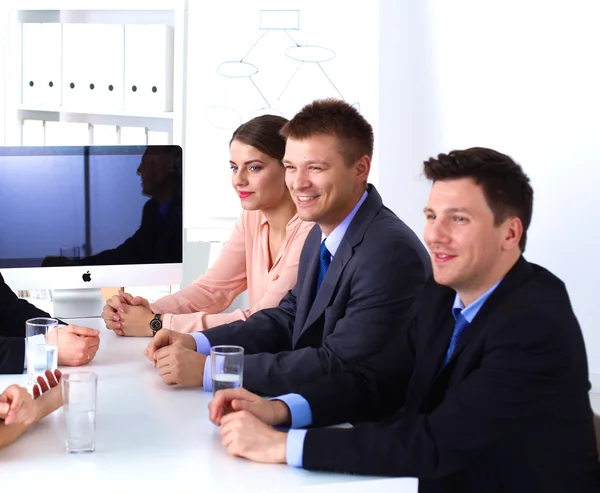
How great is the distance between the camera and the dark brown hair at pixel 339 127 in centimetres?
196

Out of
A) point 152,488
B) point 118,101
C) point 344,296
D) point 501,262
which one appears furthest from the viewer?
point 118,101

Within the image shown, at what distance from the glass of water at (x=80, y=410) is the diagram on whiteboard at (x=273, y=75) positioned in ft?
8.74

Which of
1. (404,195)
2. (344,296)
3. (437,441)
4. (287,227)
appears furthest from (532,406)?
(404,195)

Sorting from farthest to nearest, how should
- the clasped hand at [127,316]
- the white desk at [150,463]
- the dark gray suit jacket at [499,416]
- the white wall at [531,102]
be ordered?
the white wall at [531,102], the clasped hand at [127,316], the dark gray suit jacket at [499,416], the white desk at [150,463]

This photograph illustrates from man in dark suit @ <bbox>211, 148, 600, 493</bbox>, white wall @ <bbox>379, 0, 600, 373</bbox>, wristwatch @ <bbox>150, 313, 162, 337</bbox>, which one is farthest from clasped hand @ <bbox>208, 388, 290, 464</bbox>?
white wall @ <bbox>379, 0, 600, 373</bbox>

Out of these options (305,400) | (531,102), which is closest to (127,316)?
(305,400)

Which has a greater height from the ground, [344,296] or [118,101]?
[118,101]

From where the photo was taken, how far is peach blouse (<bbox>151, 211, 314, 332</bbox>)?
2.31 meters

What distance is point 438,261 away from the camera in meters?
1.50

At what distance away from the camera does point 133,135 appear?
12.6 feet

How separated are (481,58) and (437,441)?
2.11 meters

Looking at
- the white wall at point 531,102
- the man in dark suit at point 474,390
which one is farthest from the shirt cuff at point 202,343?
the white wall at point 531,102

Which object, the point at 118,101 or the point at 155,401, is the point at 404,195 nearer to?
the point at 118,101

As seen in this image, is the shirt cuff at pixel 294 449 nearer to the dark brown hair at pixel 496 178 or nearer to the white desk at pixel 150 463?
the white desk at pixel 150 463
